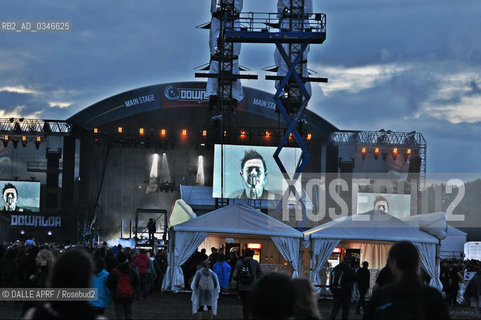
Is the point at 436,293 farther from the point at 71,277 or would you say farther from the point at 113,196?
the point at 113,196

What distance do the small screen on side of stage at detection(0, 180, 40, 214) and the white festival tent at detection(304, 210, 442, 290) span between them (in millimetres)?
29682

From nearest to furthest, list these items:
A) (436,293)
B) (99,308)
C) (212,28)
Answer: (436,293) < (99,308) < (212,28)

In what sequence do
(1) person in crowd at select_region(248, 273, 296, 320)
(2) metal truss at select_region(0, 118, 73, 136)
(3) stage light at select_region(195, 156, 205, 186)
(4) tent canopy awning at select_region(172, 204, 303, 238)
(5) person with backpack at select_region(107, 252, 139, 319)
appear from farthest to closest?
(3) stage light at select_region(195, 156, 205, 186), (2) metal truss at select_region(0, 118, 73, 136), (4) tent canopy awning at select_region(172, 204, 303, 238), (5) person with backpack at select_region(107, 252, 139, 319), (1) person in crowd at select_region(248, 273, 296, 320)

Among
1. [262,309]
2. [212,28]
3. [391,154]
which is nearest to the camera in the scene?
[262,309]

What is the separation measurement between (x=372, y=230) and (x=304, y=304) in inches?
717

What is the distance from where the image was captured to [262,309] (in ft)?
11.8

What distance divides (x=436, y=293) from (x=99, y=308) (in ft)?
23.0

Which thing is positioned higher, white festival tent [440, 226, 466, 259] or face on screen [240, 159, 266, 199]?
face on screen [240, 159, 266, 199]

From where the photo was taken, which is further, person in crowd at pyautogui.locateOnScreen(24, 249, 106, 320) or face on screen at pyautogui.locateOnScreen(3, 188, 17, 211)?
face on screen at pyautogui.locateOnScreen(3, 188, 17, 211)

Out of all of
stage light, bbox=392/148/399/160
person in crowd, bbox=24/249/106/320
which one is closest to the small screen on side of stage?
stage light, bbox=392/148/399/160

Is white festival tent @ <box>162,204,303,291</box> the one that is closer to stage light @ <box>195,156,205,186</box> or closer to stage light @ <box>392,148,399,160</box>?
stage light @ <box>195,156,205,186</box>

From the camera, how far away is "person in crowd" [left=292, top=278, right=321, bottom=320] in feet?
16.4

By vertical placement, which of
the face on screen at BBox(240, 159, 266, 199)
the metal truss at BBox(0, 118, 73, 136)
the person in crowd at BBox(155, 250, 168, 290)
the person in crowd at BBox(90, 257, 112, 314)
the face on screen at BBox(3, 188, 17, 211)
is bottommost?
the person in crowd at BBox(155, 250, 168, 290)

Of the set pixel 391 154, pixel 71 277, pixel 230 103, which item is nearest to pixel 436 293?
pixel 71 277
